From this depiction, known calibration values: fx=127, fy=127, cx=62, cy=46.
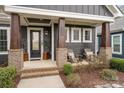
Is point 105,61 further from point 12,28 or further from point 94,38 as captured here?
point 12,28

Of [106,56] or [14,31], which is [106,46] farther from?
[14,31]

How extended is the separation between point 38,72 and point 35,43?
418 centimetres

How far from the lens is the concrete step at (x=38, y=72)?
679 cm

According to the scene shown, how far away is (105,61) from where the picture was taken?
29.2ft

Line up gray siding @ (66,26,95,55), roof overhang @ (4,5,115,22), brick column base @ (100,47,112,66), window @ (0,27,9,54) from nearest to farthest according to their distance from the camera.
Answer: roof overhang @ (4,5,115,22)
brick column base @ (100,47,112,66)
window @ (0,27,9,54)
gray siding @ (66,26,95,55)

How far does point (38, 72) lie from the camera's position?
23.2ft

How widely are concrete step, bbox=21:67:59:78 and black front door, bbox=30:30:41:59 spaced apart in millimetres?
3628

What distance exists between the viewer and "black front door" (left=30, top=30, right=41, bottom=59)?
10.6 m

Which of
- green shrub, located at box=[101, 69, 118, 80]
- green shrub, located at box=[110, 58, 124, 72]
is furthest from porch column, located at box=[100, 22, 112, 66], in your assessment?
green shrub, located at box=[101, 69, 118, 80]

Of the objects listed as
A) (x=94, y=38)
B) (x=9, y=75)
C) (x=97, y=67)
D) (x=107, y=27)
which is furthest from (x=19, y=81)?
(x=94, y=38)

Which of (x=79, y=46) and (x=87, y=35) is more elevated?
(x=87, y=35)

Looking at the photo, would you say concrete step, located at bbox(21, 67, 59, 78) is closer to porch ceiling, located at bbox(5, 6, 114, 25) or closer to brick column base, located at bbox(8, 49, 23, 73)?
brick column base, located at bbox(8, 49, 23, 73)

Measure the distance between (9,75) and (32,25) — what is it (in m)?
6.42

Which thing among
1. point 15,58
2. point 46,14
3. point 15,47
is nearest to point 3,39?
point 15,47
